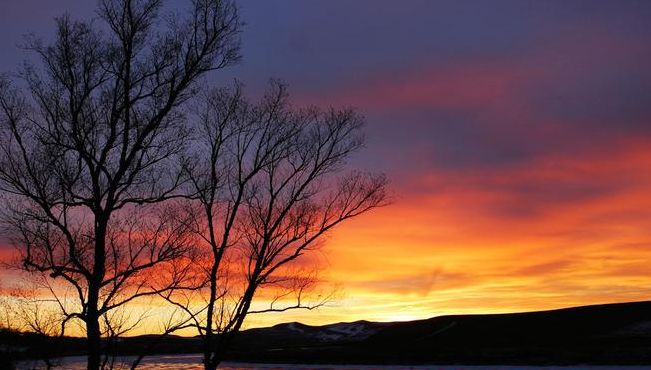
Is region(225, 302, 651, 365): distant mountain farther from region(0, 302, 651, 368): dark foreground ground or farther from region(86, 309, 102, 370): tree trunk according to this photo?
region(86, 309, 102, 370): tree trunk

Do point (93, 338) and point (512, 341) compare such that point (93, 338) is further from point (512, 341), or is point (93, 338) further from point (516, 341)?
point (512, 341)

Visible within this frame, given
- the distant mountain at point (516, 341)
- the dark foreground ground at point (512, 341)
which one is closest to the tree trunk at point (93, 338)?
the dark foreground ground at point (512, 341)

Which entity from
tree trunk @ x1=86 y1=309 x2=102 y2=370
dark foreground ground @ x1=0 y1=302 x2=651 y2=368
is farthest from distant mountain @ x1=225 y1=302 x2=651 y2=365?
tree trunk @ x1=86 y1=309 x2=102 y2=370

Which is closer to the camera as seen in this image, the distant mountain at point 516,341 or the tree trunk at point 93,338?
the tree trunk at point 93,338

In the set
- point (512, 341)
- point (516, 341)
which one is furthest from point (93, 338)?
point (512, 341)

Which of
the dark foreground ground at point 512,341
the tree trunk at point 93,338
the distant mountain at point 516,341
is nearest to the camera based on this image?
the tree trunk at point 93,338

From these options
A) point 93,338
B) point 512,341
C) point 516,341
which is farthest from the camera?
point 512,341

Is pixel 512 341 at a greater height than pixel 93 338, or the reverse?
pixel 512 341

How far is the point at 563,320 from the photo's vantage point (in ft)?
278

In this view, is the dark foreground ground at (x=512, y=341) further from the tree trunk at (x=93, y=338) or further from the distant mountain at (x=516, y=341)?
the tree trunk at (x=93, y=338)

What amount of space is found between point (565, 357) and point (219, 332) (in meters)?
37.8

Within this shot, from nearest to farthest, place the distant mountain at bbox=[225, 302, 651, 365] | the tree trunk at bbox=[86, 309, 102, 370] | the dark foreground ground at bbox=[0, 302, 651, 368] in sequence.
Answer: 1. the tree trunk at bbox=[86, 309, 102, 370]
2. the dark foreground ground at bbox=[0, 302, 651, 368]
3. the distant mountain at bbox=[225, 302, 651, 365]

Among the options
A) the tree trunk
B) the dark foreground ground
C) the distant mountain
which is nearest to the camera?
the tree trunk

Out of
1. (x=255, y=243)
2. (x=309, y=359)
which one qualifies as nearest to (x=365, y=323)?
(x=309, y=359)
